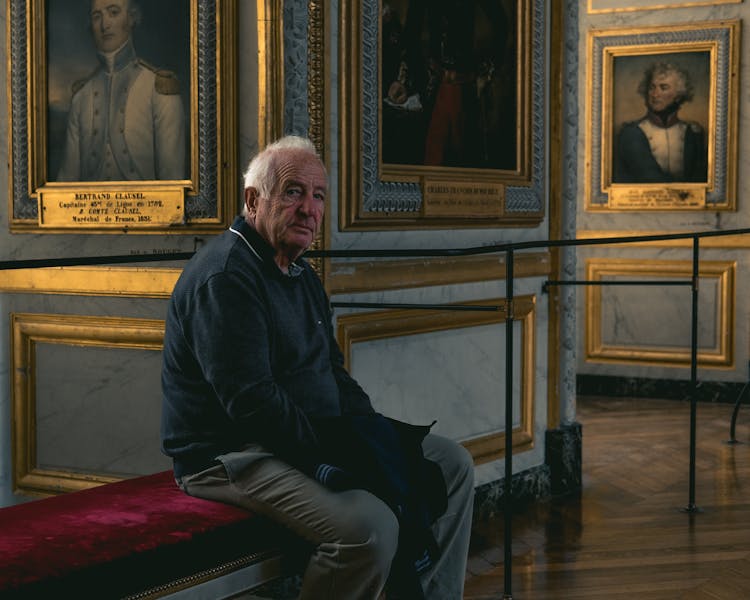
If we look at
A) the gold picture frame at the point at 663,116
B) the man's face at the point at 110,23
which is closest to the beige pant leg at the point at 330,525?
the man's face at the point at 110,23

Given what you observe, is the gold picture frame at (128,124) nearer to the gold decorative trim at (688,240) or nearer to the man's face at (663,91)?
the gold decorative trim at (688,240)

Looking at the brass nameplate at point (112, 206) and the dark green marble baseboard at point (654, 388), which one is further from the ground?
the brass nameplate at point (112, 206)

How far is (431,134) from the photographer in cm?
473

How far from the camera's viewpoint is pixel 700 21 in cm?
810

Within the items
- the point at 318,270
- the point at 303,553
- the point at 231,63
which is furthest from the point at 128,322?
the point at 303,553

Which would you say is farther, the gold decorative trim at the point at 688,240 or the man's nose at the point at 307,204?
the gold decorative trim at the point at 688,240

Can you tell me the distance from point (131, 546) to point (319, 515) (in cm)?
43

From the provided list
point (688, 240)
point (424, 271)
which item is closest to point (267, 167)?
point (424, 271)

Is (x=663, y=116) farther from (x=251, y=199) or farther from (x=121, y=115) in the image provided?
(x=251, y=199)

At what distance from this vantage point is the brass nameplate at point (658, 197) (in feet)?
26.8

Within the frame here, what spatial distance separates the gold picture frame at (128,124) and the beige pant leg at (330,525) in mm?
1372

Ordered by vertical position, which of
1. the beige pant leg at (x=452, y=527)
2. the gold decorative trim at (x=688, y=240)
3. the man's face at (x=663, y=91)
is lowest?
the beige pant leg at (x=452, y=527)

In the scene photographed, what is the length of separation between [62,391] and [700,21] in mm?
5348

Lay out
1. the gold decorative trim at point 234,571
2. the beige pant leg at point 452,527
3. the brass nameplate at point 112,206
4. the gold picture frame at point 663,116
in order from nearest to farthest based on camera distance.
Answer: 1. the gold decorative trim at point 234,571
2. the beige pant leg at point 452,527
3. the brass nameplate at point 112,206
4. the gold picture frame at point 663,116
